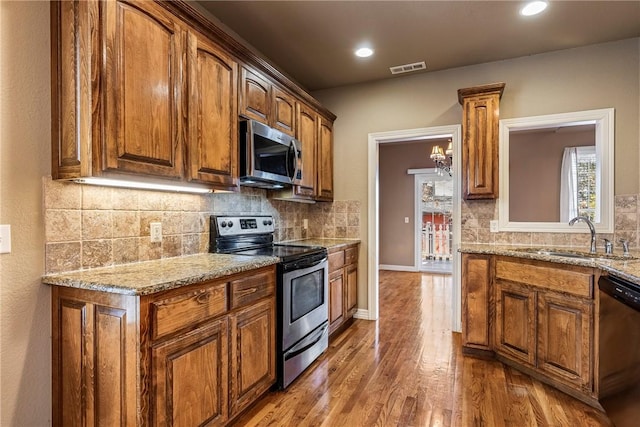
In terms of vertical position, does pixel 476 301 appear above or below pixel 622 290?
below

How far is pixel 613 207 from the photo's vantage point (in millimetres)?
2916

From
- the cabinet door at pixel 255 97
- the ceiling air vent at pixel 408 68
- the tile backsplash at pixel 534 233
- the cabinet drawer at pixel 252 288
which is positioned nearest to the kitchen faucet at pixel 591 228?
the tile backsplash at pixel 534 233

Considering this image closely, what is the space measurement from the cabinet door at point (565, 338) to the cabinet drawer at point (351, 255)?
1.73 meters

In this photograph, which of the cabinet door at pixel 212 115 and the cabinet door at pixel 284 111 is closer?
the cabinet door at pixel 212 115

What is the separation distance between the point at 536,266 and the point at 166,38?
2.83m

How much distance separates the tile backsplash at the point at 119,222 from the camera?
5.27 ft

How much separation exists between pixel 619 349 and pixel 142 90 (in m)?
2.81

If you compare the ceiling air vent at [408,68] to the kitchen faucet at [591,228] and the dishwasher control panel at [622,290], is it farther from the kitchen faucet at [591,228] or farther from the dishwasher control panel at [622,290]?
the dishwasher control panel at [622,290]

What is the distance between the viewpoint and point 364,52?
3.15 metres

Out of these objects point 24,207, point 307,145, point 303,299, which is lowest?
point 303,299

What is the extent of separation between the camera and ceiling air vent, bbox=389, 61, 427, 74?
340 centimetres

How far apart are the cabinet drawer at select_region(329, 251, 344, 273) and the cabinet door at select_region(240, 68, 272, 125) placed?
4.50 feet

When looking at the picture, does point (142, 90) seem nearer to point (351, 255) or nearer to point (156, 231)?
point (156, 231)

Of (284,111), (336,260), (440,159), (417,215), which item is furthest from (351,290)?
(417,215)
